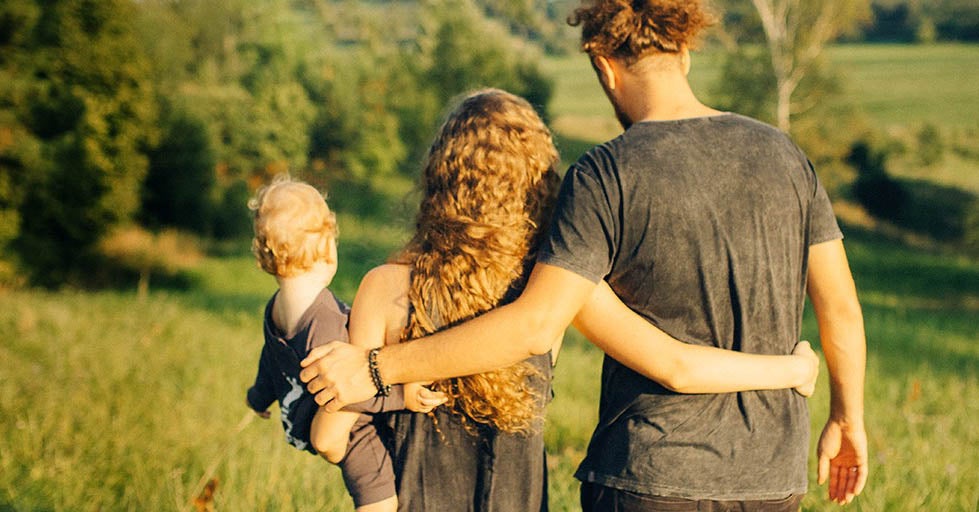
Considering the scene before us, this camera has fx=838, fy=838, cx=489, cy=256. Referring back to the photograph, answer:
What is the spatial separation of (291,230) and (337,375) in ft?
1.42

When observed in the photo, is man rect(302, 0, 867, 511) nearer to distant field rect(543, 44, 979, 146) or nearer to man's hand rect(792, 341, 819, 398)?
man's hand rect(792, 341, 819, 398)

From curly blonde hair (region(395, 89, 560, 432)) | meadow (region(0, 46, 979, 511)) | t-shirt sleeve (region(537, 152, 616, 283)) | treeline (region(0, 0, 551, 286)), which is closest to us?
t-shirt sleeve (region(537, 152, 616, 283))

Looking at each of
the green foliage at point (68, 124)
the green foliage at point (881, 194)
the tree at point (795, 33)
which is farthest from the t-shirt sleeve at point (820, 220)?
the green foliage at point (881, 194)

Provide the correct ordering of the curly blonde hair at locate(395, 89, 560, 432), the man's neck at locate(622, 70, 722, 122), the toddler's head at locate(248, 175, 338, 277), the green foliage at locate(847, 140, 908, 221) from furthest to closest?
the green foliage at locate(847, 140, 908, 221) → the toddler's head at locate(248, 175, 338, 277) → the curly blonde hair at locate(395, 89, 560, 432) → the man's neck at locate(622, 70, 722, 122)

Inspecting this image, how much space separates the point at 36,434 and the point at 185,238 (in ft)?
66.6

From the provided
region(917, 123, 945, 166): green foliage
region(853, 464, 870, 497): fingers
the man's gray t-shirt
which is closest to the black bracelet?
the man's gray t-shirt

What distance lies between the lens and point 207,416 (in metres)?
5.95

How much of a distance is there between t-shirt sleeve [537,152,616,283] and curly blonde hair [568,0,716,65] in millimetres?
299

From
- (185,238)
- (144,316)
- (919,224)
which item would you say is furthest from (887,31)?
(144,316)

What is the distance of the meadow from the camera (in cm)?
411

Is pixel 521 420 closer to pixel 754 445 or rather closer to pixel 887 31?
pixel 754 445

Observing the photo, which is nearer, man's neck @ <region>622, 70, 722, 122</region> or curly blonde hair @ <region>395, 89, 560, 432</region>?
man's neck @ <region>622, 70, 722, 122</region>

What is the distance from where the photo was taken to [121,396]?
6094mm

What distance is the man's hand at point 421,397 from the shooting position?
83.4 inches
